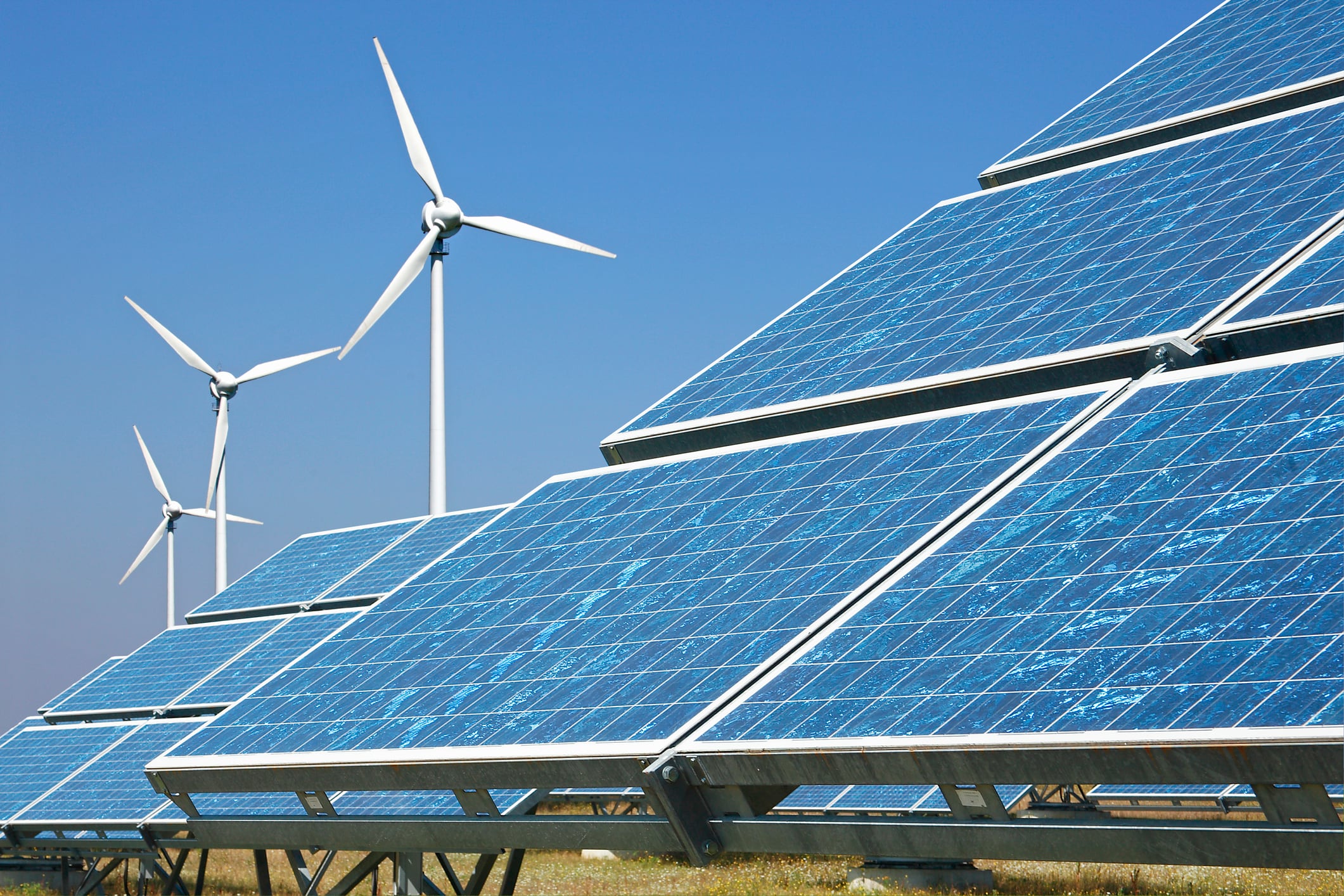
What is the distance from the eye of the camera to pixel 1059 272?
21.9 m

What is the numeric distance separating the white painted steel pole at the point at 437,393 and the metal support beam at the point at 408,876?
26.8 metres

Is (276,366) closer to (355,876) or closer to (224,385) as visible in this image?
(224,385)

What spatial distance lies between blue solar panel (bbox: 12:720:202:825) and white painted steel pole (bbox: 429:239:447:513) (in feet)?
38.6

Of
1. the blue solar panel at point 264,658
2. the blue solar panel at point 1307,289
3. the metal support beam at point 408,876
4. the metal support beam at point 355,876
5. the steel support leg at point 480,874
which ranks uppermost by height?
the blue solar panel at point 1307,289

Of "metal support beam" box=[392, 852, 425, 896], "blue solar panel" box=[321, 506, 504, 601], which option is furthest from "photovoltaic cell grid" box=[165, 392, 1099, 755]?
"blue solar panel" box=[321, 506, 504, 601]

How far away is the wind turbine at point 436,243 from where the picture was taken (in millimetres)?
45906

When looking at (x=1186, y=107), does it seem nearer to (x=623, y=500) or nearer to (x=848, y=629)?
(x=623, y=500)

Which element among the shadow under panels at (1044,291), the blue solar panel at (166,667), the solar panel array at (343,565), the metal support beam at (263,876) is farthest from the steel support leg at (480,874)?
→ the blue solar panel at (166,667)

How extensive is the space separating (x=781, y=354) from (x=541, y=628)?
8.07 m

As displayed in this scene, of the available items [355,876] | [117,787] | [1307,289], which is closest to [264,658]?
[117,787]

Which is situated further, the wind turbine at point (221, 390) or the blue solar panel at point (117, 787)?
the wind turbine at point (221, 390)

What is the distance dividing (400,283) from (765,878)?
66.2ft

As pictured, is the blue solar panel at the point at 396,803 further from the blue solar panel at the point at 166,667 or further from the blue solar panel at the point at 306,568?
the blue solar panel at the point at 306,568

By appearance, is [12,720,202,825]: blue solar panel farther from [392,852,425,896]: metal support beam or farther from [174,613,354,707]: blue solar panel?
[392,852,425,896]: metal support beam
